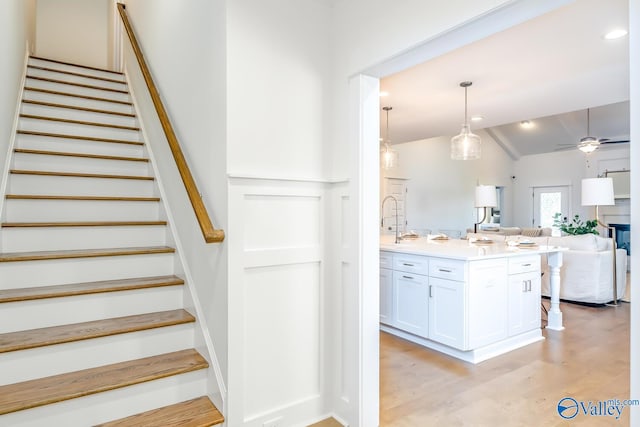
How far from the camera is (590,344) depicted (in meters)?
3.63

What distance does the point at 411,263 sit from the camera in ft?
11.9

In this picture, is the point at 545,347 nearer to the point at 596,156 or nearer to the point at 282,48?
the point at 282,48

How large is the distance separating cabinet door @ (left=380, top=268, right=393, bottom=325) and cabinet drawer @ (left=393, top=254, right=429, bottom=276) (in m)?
0.13

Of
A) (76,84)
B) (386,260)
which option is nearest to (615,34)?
(386,260)

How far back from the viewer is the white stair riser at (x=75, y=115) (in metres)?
3.35

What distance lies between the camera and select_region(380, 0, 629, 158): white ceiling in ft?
8.71

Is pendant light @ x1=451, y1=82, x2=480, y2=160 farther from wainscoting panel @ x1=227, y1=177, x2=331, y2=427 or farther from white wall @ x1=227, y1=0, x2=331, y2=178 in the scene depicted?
wainscoting panel @ x1=227, y1=177, x2=331, y2=427

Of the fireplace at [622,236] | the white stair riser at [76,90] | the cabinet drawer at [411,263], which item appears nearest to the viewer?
the cabinet drawer at [411,263]

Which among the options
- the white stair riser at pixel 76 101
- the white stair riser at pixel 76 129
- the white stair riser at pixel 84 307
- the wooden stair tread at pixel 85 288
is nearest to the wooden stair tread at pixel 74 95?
the white stair riser at pixel 76 101

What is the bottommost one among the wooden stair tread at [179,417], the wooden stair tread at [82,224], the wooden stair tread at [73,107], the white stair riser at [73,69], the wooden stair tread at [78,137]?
the wooden stair tread at [179,417]

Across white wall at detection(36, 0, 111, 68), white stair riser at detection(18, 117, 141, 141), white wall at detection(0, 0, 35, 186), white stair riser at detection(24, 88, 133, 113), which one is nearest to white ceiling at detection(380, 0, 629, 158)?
white stair riser at detection(18, 117, 141, 141)

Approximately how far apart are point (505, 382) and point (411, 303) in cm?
104

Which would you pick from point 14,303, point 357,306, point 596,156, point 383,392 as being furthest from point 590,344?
point 596,156

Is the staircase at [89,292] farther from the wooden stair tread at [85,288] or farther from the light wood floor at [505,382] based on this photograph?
the light wood floor at [505,382]
